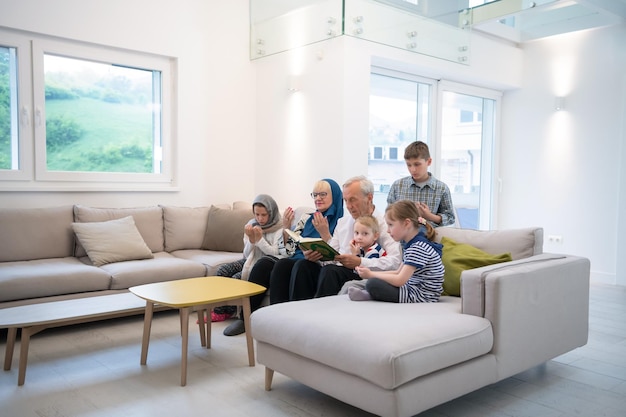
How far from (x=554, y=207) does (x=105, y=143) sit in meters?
4.80

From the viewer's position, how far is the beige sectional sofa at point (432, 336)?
2.03m

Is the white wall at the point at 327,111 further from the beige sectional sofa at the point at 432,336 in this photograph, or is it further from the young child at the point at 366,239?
the beige sectional sofa at the point at 432,336

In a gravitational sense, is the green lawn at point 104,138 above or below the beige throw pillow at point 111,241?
above

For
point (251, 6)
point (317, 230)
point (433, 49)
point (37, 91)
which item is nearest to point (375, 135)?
point (433, 49)

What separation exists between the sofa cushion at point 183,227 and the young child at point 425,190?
2072mm

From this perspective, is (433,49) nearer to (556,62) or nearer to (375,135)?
(375,135)

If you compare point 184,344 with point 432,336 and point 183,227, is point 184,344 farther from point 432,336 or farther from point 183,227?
point 183,227

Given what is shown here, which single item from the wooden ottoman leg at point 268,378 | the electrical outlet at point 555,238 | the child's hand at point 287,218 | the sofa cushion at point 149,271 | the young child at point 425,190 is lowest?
the wooden ottoman leg at point 268,378

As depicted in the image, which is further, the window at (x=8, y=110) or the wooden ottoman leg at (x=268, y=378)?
the window at (x=8, y=110)

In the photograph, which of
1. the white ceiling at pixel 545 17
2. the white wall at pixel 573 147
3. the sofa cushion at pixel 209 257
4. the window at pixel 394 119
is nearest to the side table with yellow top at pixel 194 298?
the sofa cushion at pixel 209 257

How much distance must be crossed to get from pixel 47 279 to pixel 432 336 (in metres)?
2.59

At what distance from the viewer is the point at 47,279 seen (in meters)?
3.50

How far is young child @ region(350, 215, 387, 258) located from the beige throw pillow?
1.94 m

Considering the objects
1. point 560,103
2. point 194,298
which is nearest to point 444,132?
point 560,103
